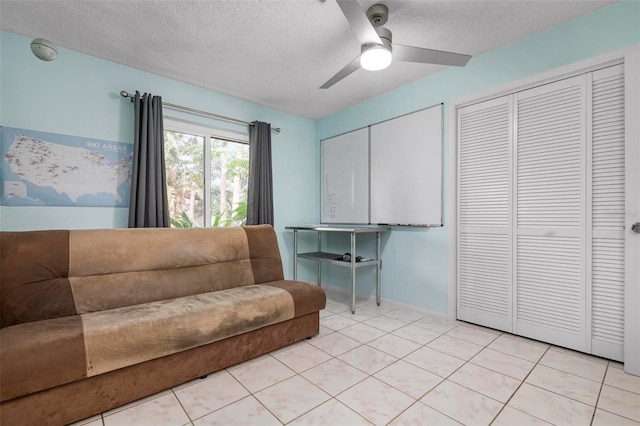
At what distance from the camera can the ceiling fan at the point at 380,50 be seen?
1717mm

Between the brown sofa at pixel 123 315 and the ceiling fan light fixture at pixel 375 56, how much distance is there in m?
1.77

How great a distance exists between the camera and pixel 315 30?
2234 millimetres

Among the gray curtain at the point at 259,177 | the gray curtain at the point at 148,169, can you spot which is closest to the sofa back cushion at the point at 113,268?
the gray curtain at the point at 148,169

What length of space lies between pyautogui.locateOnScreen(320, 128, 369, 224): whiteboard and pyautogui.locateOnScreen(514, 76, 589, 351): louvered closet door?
168 centimetres

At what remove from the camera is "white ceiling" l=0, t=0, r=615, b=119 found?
1.99 metres

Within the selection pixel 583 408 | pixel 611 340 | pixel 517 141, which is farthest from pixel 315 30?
pixel 611 340

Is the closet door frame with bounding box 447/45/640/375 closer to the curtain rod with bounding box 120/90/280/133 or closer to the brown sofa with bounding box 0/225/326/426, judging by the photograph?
the brown sofa with bounding box 0/225/326/426

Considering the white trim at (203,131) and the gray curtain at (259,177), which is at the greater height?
the white trim at (203,131)

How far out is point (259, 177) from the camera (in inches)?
141

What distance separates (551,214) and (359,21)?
6.72 ft

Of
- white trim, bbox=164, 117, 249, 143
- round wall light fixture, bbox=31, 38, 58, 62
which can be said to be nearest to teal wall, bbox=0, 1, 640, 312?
white trim, bbox=164, 117, 249, 143

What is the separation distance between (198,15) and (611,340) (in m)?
3.74

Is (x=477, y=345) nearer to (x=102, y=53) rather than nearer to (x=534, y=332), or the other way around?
(x=534, y=332)

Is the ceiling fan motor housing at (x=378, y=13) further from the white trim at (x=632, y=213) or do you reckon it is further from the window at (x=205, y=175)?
the window at (x=205, y=175)
